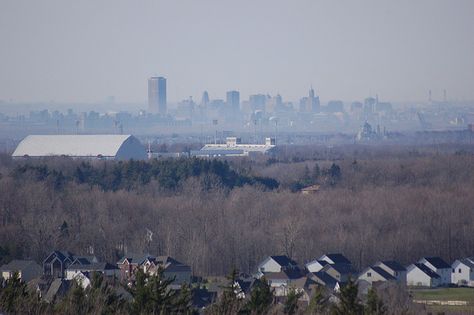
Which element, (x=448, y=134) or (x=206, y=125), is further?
(x=206, y=125)

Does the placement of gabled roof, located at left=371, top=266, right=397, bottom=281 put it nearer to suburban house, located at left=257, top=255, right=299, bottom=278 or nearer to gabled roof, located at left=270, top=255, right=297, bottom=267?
suburban house, located at left=257, top=255, right=299, bottom=278

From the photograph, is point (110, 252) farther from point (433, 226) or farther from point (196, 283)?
point (433, 226)

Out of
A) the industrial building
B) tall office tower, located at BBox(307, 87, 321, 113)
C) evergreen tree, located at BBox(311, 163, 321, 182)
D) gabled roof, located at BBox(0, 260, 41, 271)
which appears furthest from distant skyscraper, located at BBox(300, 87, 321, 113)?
gabled roof, located at BBox(0, 260, 41, 271)

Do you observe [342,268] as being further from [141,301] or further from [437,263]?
[141,301]

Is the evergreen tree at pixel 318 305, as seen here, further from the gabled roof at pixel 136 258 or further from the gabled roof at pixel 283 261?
the gabled roof at pixel 283 261

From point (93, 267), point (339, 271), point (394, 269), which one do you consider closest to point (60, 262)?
point (93, 267)

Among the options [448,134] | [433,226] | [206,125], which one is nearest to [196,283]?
[433,226]
